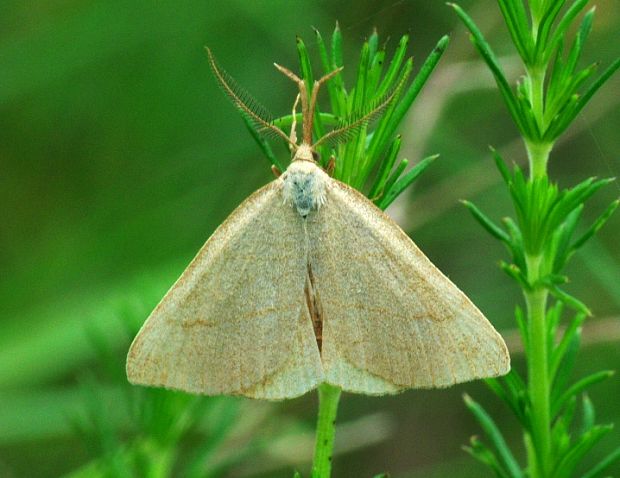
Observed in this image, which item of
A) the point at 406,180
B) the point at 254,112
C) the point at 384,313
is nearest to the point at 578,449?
the point at 384,313

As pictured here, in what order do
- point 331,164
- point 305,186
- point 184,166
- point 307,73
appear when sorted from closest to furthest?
point 307,73 → point 331,164 → point 305,186 → point 184,166

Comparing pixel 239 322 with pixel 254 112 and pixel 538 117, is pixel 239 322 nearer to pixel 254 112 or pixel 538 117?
pixel 254 112

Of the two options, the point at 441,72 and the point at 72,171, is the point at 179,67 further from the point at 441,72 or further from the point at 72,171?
the point at 441,72

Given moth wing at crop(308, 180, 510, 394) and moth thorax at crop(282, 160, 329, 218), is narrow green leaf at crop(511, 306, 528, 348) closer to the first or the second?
moth wing at crop(308, 180, 510, 394)

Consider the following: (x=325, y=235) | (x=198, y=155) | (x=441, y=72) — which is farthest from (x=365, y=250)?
(x=198, y=155)

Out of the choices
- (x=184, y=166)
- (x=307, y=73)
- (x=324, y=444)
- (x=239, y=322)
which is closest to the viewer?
(x=324, y=444)

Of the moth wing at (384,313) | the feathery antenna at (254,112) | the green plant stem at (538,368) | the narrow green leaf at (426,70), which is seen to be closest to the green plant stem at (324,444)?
the moth wing at (384,313)

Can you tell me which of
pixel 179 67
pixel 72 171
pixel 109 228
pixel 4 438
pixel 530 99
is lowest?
pixel 4 438
